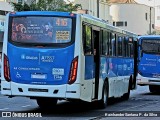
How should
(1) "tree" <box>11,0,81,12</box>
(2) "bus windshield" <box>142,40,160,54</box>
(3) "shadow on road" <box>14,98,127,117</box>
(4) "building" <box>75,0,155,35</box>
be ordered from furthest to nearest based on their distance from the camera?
(4) "building" <box>75,0,155,35</box> < (1) "tree" <box>11,0,81,12</box> < (2) "bus windshield" <box>142,40,160,54</box> < (3) "shadow on road" <box>14,98,127,117</box>

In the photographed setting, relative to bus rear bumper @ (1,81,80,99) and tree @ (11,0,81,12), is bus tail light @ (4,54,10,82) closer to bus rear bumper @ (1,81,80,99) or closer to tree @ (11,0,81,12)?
bus rear bumper @ (1,81,80,99)

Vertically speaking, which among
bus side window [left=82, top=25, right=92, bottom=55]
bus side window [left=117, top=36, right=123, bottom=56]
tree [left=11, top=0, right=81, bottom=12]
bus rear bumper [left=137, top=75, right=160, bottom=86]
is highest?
tree [left=11, top=0, right=81, bottom=12]

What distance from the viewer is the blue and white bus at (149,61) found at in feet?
98.0

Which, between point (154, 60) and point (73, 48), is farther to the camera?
point (154, 60)

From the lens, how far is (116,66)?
21250 millimetres

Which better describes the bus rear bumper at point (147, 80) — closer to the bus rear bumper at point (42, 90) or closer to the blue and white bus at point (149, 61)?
the blue and white bus at point (149, 61)

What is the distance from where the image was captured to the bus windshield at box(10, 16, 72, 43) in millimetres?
15820

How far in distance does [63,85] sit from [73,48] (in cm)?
116

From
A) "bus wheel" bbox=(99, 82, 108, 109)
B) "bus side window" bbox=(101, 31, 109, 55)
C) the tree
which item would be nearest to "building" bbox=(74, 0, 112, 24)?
the tree

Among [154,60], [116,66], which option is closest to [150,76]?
[154,60]

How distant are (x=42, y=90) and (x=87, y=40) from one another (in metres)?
2.26

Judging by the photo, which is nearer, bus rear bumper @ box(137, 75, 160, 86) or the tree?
bus rear bumper @ box(137, 75, 160, 86)

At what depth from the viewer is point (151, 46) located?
3003 centimetres

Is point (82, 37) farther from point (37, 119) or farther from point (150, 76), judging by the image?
point (150, 76)
